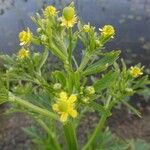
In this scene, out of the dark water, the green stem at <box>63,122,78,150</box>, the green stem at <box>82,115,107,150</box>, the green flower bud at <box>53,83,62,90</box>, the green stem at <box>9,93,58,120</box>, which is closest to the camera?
the green flower bud at <box>53,83,62,90</box>

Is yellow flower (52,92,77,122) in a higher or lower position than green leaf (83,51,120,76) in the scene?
lower

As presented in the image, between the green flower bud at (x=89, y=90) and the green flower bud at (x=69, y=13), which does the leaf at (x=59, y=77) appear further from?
the green flower bud at (x=69, y=13)

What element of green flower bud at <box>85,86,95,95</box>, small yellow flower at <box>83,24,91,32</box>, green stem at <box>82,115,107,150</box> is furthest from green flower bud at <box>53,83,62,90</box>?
green stem at <box>82,115,107,150</box>

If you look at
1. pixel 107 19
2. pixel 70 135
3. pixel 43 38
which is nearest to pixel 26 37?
pixel 43 38

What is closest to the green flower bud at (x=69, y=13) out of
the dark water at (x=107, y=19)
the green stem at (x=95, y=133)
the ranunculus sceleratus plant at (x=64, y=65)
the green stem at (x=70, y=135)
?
the ranunculus sceleratus plant at (x=64, y=65)

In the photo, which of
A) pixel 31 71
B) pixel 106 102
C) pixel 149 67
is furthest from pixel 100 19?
pixel 31 71

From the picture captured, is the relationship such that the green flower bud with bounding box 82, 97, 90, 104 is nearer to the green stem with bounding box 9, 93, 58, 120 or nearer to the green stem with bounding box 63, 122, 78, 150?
the green stem with bounding box 9, 93, 58, 120
